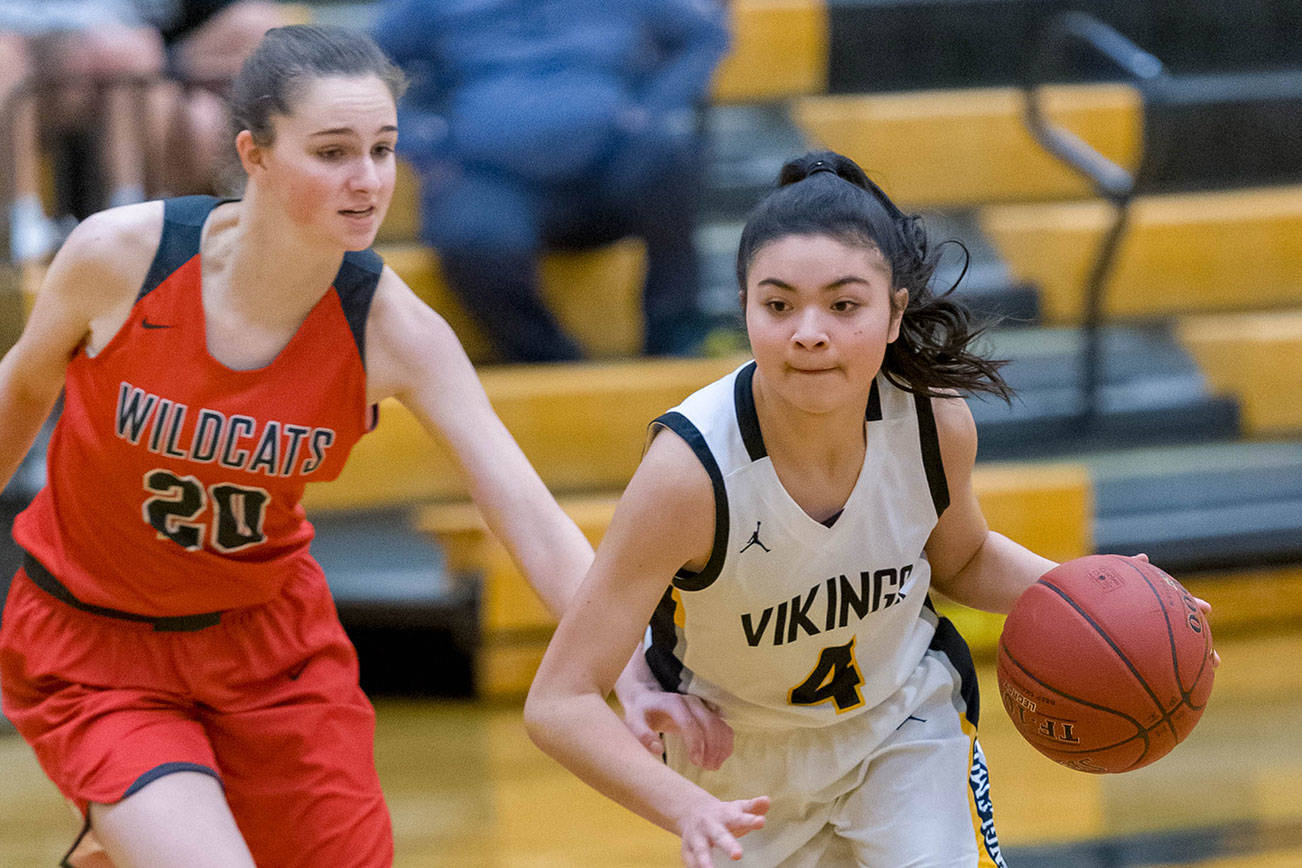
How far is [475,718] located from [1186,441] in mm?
2774

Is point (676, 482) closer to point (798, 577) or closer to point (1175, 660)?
point (798, 577)

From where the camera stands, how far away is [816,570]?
220cm

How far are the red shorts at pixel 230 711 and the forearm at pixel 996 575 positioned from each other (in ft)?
3.12

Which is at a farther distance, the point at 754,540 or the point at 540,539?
the point at 540,539

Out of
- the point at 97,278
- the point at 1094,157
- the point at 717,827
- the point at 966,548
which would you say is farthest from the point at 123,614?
the point at 1094,157

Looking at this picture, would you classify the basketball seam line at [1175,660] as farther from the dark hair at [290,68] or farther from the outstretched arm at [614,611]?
the dark hair at [290,68]

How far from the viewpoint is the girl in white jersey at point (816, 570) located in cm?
204

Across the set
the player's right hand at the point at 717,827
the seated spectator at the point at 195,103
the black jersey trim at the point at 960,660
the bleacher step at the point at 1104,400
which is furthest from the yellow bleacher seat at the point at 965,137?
the player's right hand at the point at 717,827

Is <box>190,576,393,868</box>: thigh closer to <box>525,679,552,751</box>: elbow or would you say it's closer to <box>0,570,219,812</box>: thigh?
<box>0,570,219,812</box>: thigh

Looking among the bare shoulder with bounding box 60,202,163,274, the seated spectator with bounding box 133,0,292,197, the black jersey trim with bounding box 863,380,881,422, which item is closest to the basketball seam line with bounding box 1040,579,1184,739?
the black jersey trim with bounding box 863,380,881,422

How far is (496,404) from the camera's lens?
4.91 metres

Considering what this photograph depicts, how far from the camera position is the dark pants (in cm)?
495

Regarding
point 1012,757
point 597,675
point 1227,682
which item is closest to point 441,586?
point 1012,757

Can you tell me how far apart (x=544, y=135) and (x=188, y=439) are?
9.11ft
